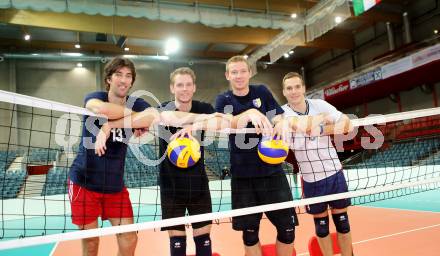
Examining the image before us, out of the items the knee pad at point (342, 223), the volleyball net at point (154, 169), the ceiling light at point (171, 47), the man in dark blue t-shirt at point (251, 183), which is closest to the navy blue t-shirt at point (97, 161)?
the volleyball net at point (154, 169)

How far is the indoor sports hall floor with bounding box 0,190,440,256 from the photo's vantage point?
443 cm

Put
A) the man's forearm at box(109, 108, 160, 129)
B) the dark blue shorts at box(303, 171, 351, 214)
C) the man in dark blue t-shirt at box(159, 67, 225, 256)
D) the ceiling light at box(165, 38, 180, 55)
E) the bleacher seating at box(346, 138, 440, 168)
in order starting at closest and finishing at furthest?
the man's forearm at box(109, 108, 160, 129)
the man in dark blue t-shirt at box(159, 67, 225, 256)
the dark blue shorts at box(303, 171, 351, 214)
the bleacher seating at box(346, 138, 440, 168)
the ceiling light at box(165, 38, 180, 55)

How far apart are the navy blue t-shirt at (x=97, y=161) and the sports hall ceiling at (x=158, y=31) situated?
30.2ft

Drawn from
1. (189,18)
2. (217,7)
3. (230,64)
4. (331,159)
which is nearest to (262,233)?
(331,159)

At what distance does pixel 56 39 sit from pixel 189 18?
8528 mm

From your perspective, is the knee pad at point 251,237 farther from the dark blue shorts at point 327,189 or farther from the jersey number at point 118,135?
the jersey number at point 118,135

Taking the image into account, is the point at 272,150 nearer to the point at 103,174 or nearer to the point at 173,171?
the point at 173,171

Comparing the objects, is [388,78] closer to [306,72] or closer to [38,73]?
[306,72]

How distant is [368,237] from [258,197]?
9.78ft

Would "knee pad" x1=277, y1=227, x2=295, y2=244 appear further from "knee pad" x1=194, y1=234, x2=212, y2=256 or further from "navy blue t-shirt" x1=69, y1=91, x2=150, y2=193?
"navy blue t-shirt" x1=69, y1=91, x2=150, y2=193

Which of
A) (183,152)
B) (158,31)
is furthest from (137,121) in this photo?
(158,31)

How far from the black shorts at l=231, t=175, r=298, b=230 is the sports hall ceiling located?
31.2ft

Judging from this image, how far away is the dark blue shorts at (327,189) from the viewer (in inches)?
132

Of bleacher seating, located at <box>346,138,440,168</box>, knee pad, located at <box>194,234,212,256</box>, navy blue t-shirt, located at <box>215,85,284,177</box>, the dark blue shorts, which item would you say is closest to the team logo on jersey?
navy blue t-shirt, located at <box>215,85,284,177</box>
